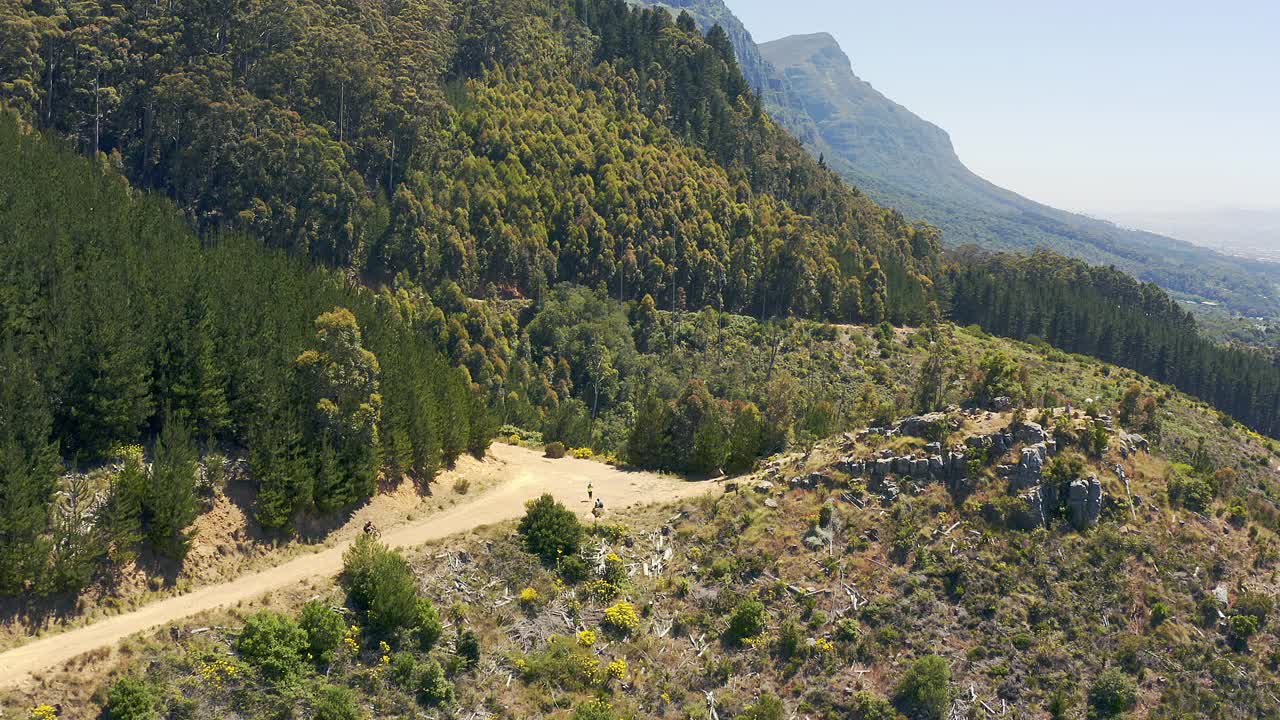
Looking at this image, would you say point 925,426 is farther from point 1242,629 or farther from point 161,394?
point 161,394

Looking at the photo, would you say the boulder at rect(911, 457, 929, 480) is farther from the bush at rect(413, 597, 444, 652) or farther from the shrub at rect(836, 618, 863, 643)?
the bush at rect(413, 597, 444, 652)

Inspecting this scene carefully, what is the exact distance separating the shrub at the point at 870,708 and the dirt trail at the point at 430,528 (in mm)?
19003

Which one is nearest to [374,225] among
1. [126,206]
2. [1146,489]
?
[126,206]

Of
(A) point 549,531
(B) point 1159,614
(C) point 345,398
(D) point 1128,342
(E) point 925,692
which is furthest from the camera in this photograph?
(D) point 1128,342

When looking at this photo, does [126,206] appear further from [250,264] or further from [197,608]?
[197,608]

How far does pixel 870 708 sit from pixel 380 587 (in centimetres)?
2511

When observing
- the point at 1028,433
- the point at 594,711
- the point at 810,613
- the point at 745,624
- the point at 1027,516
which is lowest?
the point at 594,711

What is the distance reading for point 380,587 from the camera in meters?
42.8

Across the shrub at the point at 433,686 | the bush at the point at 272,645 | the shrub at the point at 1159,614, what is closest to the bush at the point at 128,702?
the bush at the point at 272,645

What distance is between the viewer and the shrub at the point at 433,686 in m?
40.8

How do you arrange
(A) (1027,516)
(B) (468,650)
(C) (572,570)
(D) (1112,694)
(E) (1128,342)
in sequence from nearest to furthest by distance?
(B) (468,650) < (D) (1112,694) < (C) (572,570) < (A) (1027,516) < (E) (1128,342)

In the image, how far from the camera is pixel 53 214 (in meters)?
62.3

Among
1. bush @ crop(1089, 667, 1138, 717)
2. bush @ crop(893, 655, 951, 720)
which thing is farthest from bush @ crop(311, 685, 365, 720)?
bush @ crop(1089, 667, 1138, 717)

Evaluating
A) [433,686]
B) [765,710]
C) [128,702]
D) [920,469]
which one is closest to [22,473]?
[128,702]
